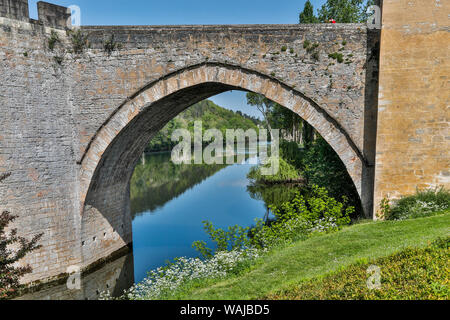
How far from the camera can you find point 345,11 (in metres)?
20.8

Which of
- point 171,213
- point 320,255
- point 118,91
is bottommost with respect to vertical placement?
point 171,213

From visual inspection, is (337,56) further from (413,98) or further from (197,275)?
(197,275)

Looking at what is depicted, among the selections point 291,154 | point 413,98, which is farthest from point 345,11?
point 413,98

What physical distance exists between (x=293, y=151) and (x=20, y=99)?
616 inches

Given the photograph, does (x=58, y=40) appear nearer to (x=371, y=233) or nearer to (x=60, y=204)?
(x=60, y=204)

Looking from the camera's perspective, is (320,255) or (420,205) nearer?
(320,255)

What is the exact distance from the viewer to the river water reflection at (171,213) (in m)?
9.49

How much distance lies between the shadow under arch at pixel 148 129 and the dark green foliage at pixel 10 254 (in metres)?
1.72

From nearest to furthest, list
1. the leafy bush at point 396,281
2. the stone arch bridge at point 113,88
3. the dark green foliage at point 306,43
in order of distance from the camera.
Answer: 1. the leafy bush at point 396,281
2. the stone arch bridge at point 113,88
3. the dark green foliage at point 306,43

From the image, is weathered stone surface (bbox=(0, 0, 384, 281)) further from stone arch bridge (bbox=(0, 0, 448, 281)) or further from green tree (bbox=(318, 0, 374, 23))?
green tree (bbox=(318, 0, 374, 23))

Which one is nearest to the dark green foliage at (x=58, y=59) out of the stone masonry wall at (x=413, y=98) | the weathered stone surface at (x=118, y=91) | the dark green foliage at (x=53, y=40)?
the weathered stone surface at (x=118, y=91)

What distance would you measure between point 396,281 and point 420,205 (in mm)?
4191

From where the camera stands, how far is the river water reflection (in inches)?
374

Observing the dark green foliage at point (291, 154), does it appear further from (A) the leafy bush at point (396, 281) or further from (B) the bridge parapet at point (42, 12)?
(A) the leafy bush at point (396, 281)
